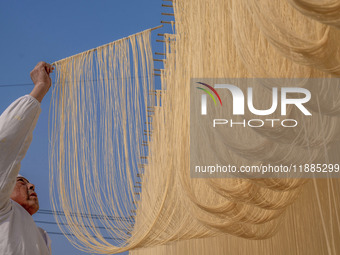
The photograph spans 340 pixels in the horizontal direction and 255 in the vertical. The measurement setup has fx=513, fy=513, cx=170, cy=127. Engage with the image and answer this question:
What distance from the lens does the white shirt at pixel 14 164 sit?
1596 millimetres

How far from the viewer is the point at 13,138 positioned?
1605mm

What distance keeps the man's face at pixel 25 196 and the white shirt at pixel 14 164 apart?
0.16 m

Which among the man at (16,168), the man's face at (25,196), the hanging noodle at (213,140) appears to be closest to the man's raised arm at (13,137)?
the man at (16,168)

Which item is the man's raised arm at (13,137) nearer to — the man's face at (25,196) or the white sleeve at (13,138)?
the white sleeve at (13,138)

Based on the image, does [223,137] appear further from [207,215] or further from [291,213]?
[291,213]

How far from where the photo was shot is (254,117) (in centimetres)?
235

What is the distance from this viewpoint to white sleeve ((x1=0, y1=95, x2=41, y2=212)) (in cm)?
159

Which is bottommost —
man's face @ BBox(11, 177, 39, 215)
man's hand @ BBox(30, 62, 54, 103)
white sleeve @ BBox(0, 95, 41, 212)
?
man's face @ BBox(11, 177, 39, 215)

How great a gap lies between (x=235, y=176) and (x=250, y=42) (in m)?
0.80

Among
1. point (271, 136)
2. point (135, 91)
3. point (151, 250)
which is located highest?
point (135, 91)

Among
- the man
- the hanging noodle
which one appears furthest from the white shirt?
the hanging noodle

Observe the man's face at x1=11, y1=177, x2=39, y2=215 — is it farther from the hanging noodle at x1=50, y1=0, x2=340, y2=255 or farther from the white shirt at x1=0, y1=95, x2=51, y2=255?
the hanging noodle at x1=50, y1=0, x2=340, y2=255

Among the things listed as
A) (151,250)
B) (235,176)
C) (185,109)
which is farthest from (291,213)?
(151,250)

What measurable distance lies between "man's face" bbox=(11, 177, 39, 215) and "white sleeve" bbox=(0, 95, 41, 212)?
23 centimetres
